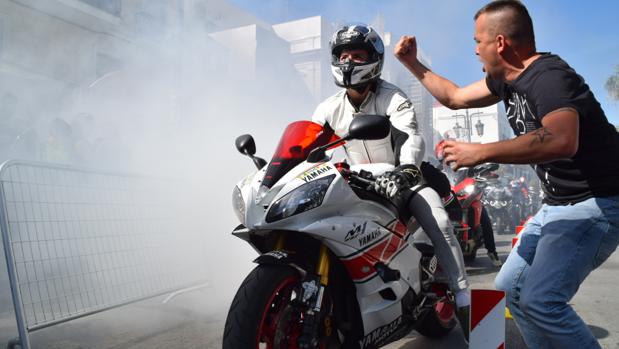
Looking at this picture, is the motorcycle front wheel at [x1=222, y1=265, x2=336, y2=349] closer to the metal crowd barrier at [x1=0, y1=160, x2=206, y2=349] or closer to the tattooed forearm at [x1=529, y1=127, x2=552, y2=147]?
the tattooed forearm at [x1=529, y1=127, x2=552, y2=147]

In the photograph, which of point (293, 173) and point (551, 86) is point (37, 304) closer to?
point (293, 173)

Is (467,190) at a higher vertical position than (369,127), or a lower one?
lower

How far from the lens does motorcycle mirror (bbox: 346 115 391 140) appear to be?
2363 millimetres

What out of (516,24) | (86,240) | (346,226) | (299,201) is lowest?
(86,240)

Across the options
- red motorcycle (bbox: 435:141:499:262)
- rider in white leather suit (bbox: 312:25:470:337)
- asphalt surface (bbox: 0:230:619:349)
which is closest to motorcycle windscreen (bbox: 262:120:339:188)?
rider in white leather suit (bbox: 312:25:470:337)

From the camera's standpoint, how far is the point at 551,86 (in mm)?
1878

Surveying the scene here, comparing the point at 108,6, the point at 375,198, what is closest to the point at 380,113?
the point at 375,198

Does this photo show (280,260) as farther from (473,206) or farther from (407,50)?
(473,206)

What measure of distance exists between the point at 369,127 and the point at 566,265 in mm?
1025

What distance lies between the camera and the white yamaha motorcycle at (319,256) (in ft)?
6.83

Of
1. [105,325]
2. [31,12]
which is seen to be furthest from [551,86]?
[31,12]

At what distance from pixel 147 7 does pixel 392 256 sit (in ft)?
51.9

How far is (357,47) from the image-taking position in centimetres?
319

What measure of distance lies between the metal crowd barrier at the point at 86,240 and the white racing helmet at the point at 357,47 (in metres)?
2.17
